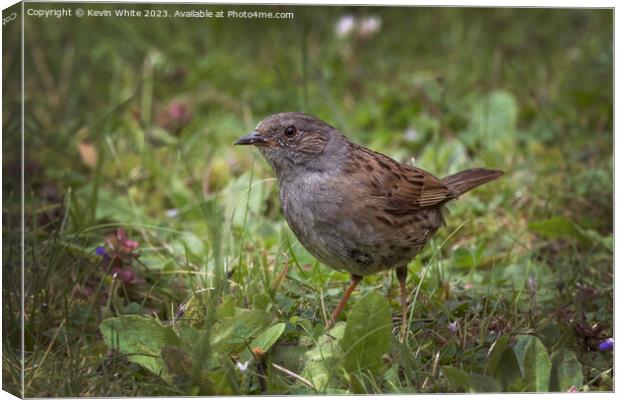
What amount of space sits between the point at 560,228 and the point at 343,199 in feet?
4.74

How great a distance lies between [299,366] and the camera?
3670 millimetres

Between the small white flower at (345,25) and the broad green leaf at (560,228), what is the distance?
Result: 252cm

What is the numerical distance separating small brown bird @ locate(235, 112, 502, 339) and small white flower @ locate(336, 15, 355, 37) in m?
2.77

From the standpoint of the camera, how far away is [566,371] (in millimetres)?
3641

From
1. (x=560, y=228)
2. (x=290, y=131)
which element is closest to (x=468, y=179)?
(x=560, y=228)

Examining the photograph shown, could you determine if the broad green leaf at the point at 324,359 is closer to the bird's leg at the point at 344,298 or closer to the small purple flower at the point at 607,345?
the bird's leg at the point at 344,298

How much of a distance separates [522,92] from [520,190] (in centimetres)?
146

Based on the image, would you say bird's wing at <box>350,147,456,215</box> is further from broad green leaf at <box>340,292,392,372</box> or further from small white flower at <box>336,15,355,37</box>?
small white flower at <box>336,15,355,37</box>

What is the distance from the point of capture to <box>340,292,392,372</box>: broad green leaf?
354 centimetres

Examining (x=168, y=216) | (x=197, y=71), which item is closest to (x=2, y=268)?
(x=168, y=216)

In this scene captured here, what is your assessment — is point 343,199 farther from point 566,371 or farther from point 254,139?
point 566,371

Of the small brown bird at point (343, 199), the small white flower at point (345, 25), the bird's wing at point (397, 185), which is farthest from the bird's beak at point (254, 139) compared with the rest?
the small white flower at point (345, 25)

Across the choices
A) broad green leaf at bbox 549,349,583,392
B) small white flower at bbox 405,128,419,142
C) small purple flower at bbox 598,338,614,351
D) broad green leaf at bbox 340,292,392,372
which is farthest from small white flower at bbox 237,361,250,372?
small white flower at bbox 405,128,419,142

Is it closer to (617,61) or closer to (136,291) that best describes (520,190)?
(617,61)
